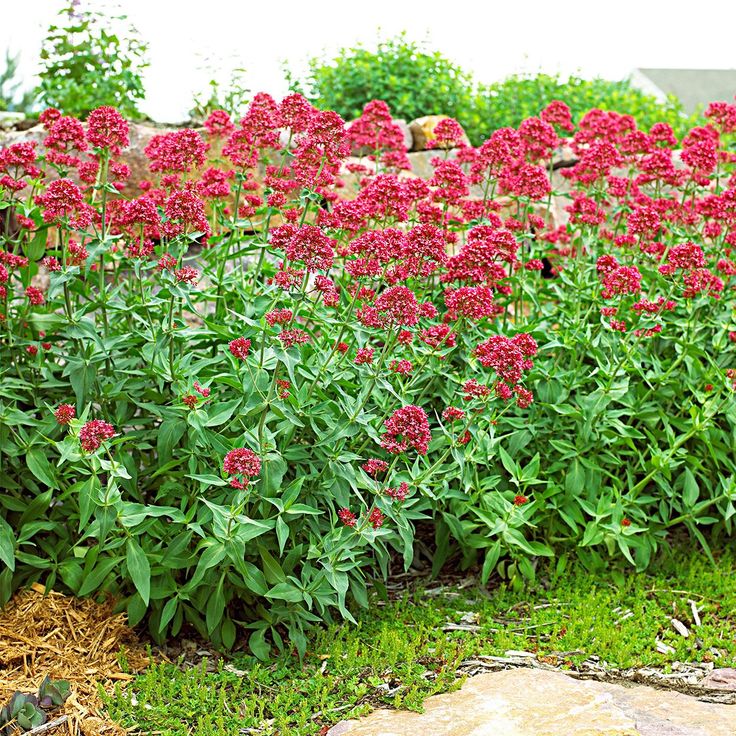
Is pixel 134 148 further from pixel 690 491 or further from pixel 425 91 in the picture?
pixel 690 491

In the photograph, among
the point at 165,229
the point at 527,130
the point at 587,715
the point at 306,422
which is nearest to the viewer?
the point at 587,715

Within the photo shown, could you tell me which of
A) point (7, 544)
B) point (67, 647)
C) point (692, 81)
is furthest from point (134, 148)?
point (692, 81)

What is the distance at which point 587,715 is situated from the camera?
→ 3676mm

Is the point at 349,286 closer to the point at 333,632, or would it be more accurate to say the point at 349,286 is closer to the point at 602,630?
the point at 333,632

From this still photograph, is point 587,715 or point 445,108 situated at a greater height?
point 445,108

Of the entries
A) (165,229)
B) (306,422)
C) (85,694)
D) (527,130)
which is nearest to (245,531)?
(306,422)

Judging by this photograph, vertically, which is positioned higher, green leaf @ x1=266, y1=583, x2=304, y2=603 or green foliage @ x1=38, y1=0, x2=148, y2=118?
green foliage @ x1=38, y1=0, x2=148, y2=118

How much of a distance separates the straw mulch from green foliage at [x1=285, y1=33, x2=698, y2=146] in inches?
278

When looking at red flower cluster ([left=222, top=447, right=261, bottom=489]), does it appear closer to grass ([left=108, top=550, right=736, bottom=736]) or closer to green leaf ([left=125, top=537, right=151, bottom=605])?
green leaf ([left=125, top=537, right=151, bottom=605])

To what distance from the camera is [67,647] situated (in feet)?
14.0

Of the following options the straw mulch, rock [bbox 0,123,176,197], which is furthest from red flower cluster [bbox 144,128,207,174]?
rock [bbox 0,123,176,197]

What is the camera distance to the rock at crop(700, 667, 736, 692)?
4.25m

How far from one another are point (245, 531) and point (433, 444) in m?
1.12

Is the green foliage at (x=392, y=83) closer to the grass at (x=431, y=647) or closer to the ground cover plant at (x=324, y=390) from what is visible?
the ground cover plant at (x=324, y=390)
